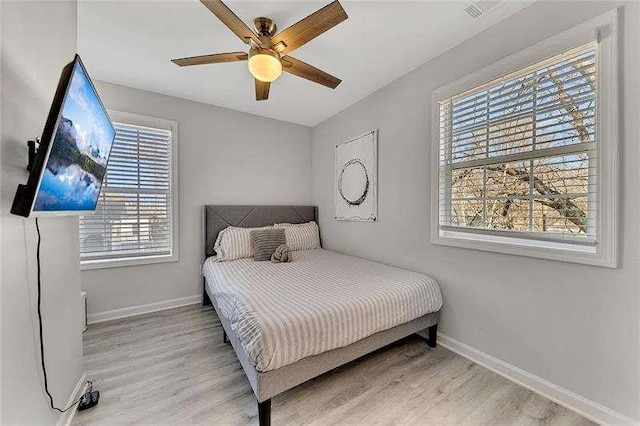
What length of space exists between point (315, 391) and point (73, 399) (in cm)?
146

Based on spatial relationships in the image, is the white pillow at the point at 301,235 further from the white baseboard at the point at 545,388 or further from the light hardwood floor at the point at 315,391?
the white baseboard at the point at 545,388

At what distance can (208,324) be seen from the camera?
8.43 ft

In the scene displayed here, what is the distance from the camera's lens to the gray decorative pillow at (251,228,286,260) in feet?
9.57

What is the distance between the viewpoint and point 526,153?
5.66 feet

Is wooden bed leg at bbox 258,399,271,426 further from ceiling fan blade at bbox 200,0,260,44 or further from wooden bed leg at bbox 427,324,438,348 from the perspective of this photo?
ceiling fan blade at bbox 200,0,260,44

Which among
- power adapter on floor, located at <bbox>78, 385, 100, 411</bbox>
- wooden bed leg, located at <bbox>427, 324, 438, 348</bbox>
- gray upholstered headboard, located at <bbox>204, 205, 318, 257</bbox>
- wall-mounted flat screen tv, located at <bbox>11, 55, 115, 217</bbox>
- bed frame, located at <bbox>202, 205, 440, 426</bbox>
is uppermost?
wall-mounted flat screen tv, located at <bbox>11, 55, 115, 217</bbox>

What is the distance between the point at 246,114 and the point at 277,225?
5.45 ft

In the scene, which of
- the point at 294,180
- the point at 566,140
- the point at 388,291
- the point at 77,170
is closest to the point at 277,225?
the point at 294,180

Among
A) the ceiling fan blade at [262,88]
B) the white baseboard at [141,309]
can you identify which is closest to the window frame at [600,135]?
the ceiling fan blade at [262,88]

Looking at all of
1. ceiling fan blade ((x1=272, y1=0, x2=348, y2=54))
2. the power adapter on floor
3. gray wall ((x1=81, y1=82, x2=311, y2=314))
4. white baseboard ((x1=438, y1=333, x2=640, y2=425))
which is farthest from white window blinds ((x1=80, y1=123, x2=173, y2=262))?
white baseboard ((x1=438, y1=333, x2=640, y2=425))

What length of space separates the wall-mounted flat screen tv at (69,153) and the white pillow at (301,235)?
2.27m

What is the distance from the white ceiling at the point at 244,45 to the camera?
1721 mm

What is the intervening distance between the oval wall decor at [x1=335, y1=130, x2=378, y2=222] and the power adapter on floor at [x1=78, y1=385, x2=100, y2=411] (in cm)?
271

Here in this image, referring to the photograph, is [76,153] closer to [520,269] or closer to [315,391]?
[315,391]
